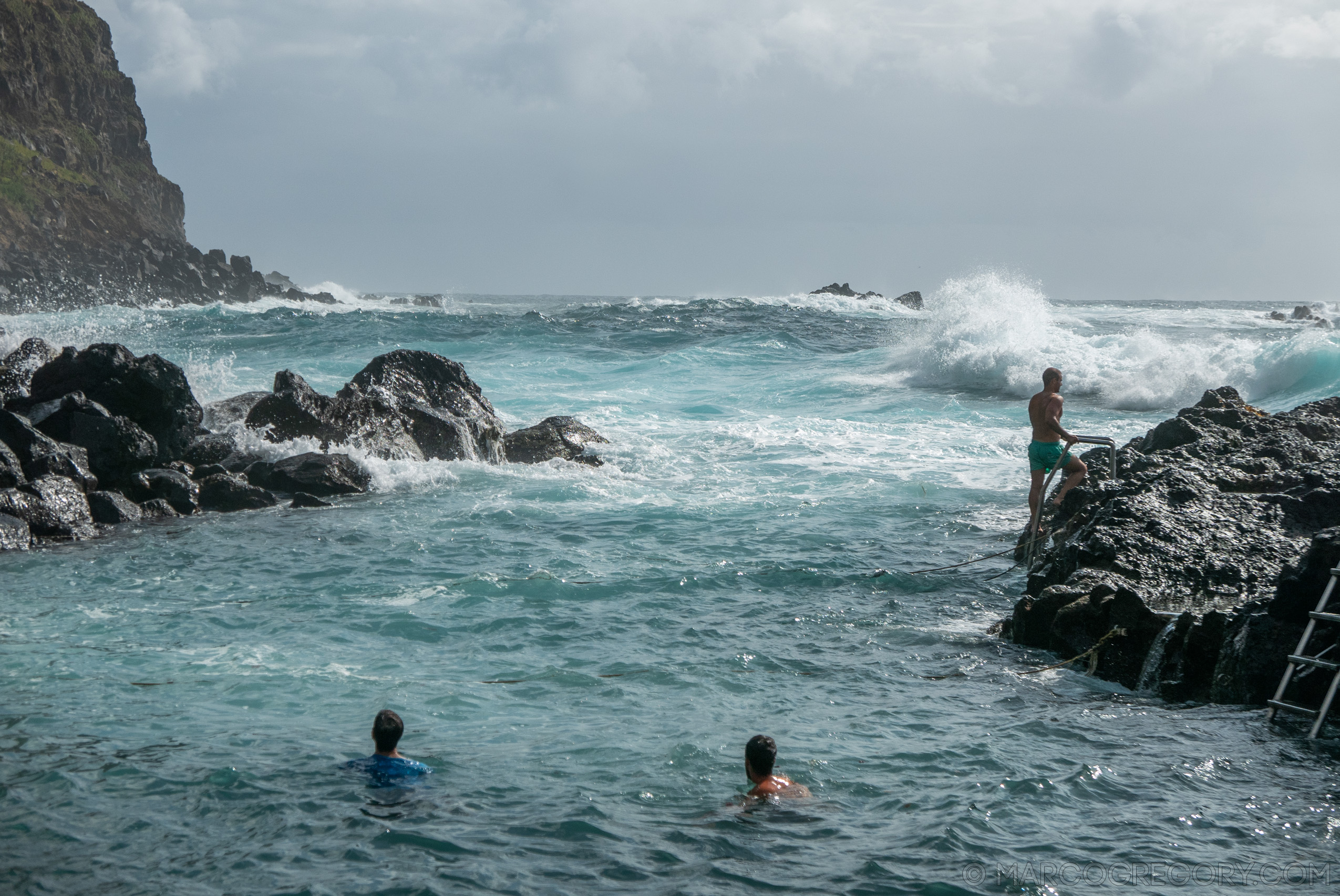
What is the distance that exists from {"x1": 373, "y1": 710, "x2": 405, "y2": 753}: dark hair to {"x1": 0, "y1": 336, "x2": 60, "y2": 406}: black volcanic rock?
944 cm

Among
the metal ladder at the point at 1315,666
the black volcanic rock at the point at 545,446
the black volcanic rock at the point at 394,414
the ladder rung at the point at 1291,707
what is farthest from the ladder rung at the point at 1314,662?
the black volcanic rock at the point at 394,414

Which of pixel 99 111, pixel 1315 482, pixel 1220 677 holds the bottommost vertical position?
pixel 1220 677

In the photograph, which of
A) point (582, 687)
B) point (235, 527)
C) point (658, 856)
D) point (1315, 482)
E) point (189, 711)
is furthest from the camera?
point (235, 527)

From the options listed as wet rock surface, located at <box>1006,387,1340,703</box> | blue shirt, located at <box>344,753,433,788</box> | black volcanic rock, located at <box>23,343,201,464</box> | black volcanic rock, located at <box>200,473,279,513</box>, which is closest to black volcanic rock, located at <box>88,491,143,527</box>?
black volcanic rock, located at <box>200,473,279,513</box>

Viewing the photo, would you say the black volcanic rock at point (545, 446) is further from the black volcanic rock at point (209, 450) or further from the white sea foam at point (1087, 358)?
the white sea foam at point (1087, 358)

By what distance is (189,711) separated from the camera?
5805mm

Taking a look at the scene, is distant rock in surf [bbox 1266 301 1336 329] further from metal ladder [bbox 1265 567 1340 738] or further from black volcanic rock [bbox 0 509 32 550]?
black volcanic rock [bbox 0 509 32 550]

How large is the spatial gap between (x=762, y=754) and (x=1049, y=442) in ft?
20.7

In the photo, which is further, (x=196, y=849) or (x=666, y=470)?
(x=666, y=470)

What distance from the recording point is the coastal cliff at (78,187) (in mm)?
56062

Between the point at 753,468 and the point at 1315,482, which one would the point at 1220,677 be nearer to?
the point at 1315,482

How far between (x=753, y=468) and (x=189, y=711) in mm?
9913

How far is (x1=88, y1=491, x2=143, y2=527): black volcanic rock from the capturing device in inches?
414

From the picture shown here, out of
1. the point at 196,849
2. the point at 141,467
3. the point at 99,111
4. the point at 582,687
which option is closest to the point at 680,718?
the point at 582,687
